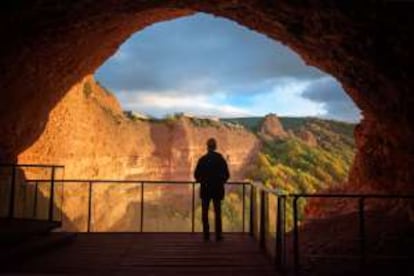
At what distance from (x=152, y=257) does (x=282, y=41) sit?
6.09m

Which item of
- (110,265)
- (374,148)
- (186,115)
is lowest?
(110,265)

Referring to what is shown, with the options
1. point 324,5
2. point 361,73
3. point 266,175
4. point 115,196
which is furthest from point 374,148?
point 266,175

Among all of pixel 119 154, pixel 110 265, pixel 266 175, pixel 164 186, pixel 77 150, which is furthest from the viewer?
pixel 266 175

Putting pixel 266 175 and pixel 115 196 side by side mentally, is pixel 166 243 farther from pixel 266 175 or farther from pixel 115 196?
pixel 266 175

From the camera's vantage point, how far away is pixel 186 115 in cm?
3719

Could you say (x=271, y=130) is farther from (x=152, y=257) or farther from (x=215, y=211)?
(x=152, y=257)

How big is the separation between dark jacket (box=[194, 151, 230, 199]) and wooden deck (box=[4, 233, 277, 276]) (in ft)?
3.01

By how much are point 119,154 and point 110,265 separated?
2175 cm

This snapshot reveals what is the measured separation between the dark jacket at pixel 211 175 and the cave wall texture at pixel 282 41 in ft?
9.22

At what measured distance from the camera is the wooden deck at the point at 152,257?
23.8ft

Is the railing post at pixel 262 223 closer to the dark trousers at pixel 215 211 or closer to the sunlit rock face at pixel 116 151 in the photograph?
the dark trousers at pixel 215 211

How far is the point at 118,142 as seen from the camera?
29.0 meters

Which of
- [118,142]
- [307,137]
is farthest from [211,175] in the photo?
[307,137]

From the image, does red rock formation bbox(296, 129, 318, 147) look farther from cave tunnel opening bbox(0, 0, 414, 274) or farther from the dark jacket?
the dark jacket
